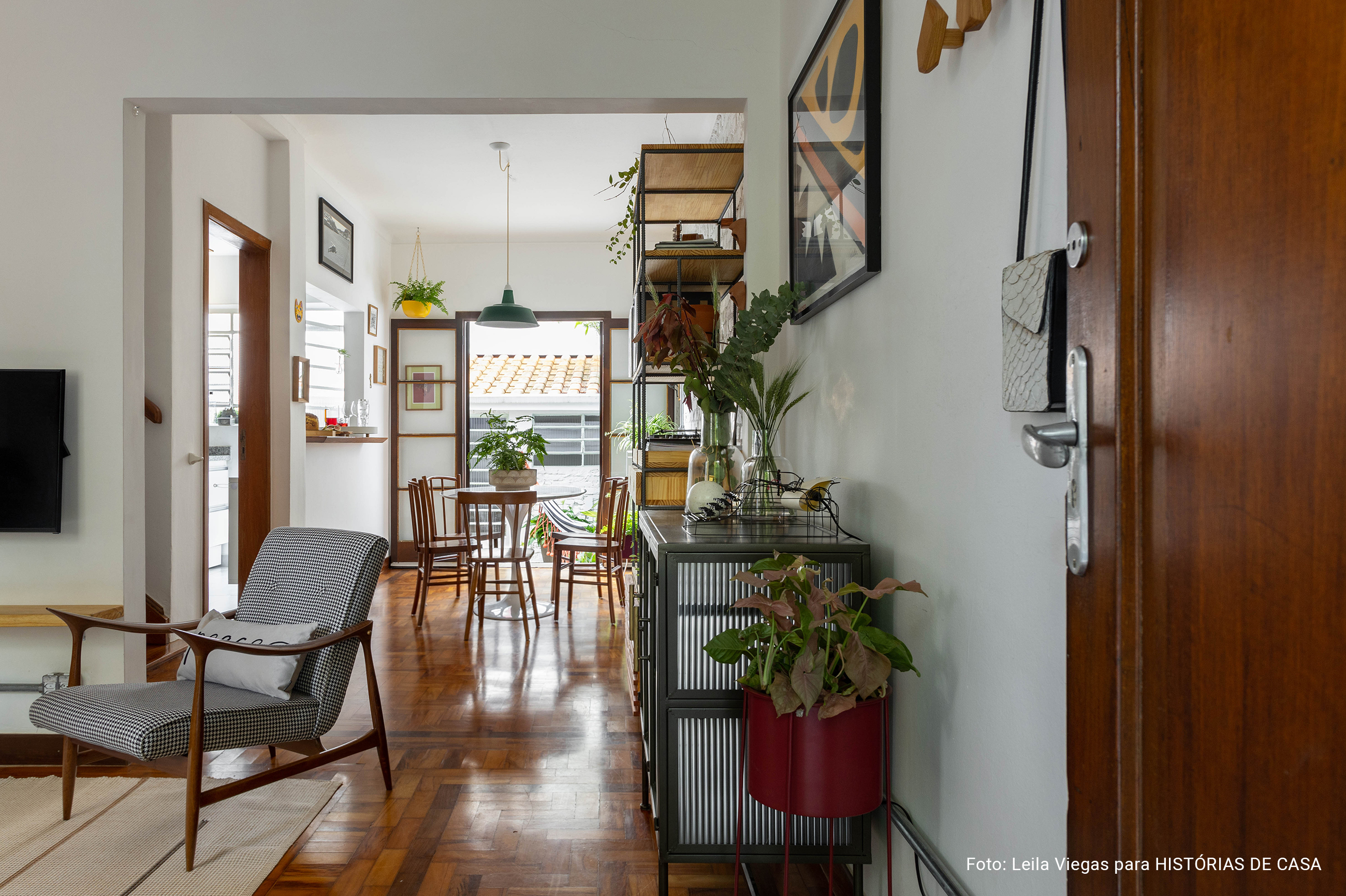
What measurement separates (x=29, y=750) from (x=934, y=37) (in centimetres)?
358

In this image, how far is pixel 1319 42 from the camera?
0.54 m

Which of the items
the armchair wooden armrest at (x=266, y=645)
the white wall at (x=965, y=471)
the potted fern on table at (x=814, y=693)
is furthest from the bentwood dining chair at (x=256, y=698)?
the white wall at (x=965, y=471)

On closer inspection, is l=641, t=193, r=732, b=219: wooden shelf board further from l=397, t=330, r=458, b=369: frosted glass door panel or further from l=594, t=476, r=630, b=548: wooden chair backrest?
l=397, t=330, r=458, b=369: frosted glass door panel

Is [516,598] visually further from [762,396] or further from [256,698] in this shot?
[762,396]

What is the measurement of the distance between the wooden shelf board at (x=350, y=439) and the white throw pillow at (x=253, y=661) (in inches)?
113

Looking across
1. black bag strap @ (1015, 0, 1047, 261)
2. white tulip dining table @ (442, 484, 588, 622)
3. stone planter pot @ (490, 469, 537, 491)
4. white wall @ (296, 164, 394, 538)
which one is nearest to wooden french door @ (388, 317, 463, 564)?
white wall @ (296, 164, 394, 538)

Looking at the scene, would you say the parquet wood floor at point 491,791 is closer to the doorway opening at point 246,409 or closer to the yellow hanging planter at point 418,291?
the doorway opening at point 246,409

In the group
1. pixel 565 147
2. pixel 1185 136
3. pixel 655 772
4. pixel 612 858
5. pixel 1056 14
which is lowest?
pixel 612 858

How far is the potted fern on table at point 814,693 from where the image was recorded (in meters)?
1.38

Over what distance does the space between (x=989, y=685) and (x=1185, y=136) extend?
87cm

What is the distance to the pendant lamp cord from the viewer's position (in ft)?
17.6

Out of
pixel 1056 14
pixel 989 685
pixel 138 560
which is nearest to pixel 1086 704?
pixel 989 685

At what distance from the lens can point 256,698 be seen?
2287 millimetres

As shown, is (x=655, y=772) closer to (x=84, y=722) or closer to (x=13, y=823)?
(x=84, y=722)
